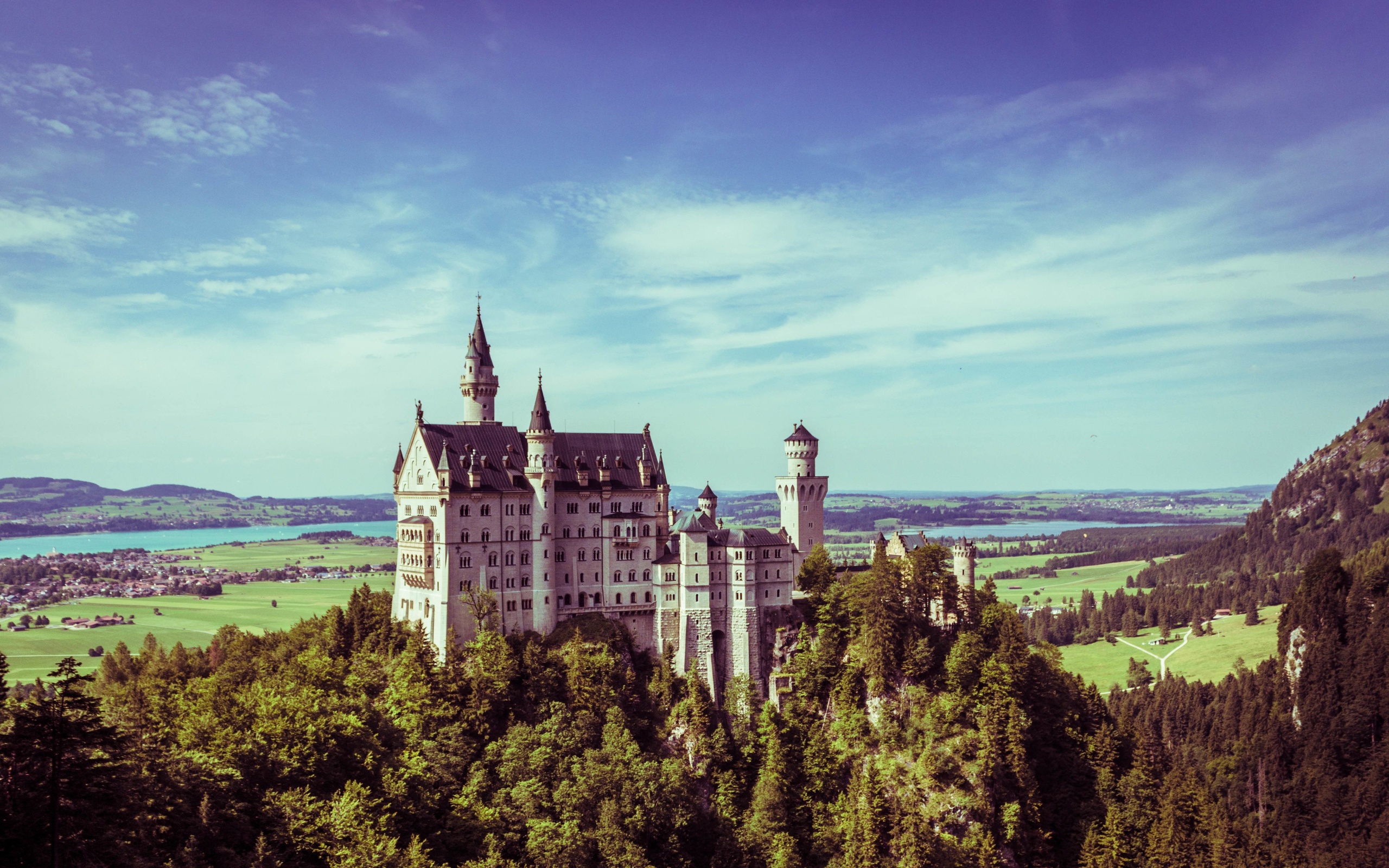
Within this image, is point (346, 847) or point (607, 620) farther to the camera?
point (607, 620)

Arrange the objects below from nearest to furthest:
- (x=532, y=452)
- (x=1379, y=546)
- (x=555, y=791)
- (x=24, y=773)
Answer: (x=24, y=773) → (x=555, y=791) → (x=532, y=452) → (x=1379, y=546)

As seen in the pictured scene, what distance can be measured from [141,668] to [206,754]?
48.2 metres

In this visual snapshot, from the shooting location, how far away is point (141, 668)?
103m

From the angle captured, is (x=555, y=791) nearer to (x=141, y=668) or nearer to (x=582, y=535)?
(x=582, y=535)

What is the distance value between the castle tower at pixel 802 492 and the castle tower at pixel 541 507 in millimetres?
27567

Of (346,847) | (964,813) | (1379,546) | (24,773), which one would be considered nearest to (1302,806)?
(964,813)

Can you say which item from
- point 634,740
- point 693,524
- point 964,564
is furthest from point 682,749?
point 964,564

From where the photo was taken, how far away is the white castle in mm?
96188

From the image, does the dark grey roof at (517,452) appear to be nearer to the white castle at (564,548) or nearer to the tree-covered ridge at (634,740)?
the white castle at (564,548)

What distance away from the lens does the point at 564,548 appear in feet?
336

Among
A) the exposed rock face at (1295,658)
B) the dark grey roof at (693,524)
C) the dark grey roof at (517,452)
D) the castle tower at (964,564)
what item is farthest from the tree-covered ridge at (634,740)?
the exposed rock face at (1295,658)

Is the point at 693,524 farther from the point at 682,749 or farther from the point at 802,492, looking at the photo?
the point at 682,749

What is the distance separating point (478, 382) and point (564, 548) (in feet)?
68.9

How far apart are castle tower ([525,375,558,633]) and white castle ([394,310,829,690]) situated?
129 millimetres
